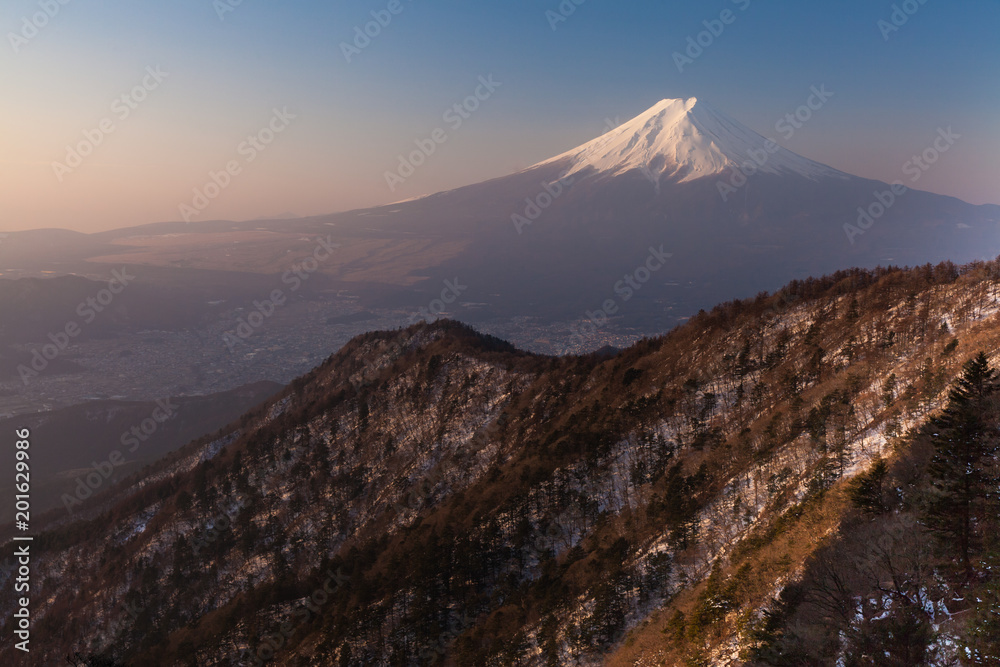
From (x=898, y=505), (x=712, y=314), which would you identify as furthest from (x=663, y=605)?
(x=712, y=314)

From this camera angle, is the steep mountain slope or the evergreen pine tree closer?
the evergreen pine tree

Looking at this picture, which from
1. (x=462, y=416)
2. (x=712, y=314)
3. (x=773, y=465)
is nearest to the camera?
(x=773, y=465)

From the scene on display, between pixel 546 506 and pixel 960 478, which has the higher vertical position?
pixel 960 478

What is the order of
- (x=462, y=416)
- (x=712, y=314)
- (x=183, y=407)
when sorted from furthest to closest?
(x=183, y=407)
(x=462, y=416)
(x=712, y=314)

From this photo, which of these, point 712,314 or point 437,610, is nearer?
point 437,610

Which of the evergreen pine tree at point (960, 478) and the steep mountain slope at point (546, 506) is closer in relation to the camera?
the evergreen pine tree at point (960, 478)

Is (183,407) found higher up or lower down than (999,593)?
lower down

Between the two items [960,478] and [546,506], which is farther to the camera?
[546,506]

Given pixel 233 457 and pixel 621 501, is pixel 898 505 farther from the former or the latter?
pixel 233 457
